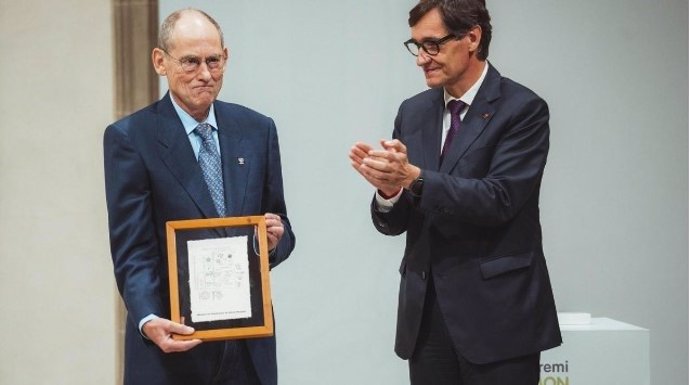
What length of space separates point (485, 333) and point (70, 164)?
2.64 m

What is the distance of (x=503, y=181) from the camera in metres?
2.66

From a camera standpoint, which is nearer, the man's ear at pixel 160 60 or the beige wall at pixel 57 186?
the man's ear at pixel 160 60

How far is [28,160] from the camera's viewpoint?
185 inches

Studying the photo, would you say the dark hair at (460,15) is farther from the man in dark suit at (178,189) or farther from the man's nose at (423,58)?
the man in dark suit at (178,189)

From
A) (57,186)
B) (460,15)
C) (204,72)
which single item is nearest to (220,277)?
(204,72)

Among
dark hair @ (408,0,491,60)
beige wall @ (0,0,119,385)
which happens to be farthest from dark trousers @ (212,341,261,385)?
beige wall @ (0,0,119,385)

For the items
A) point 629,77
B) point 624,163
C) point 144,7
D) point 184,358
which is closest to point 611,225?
point 624,163

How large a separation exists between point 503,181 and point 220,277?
786 mm

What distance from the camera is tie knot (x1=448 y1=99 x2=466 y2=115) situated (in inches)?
110

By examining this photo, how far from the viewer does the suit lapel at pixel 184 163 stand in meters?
2.44

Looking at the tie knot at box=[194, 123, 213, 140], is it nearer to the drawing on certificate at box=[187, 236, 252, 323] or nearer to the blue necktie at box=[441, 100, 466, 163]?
the drawing on certificate at box=[187, 236, 252, 323]

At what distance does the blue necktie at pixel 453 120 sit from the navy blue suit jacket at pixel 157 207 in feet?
1.81

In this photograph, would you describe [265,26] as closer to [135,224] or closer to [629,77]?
[629,77]

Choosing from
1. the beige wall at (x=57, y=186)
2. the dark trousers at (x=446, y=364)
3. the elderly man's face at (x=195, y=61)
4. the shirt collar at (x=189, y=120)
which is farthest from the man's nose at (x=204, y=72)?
the beige wall at (x=57, y=186)
